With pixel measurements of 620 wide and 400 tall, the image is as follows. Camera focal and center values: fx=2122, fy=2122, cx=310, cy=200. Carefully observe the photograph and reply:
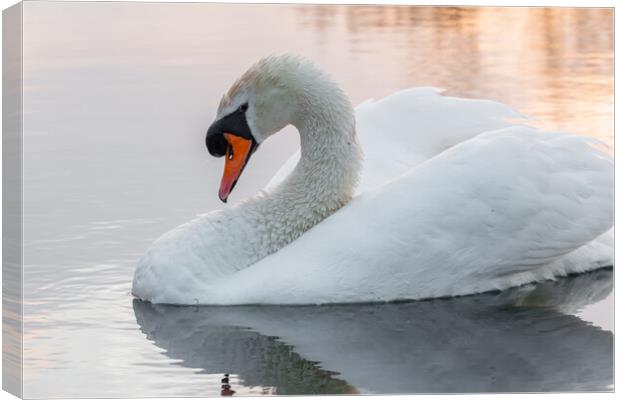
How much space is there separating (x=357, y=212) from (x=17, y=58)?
7.15 feet

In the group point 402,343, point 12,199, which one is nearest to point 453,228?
point 402,343

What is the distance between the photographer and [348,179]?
11781 mm

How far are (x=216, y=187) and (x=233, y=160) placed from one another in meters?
1.85

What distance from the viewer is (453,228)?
11266 mm

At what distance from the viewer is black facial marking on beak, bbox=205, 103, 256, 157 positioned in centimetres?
1156

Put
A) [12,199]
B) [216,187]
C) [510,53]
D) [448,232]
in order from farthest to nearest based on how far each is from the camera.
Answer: [216,187] < [510,53] < [448,232] < [12,199]

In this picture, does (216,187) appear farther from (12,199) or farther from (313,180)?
(12,199)

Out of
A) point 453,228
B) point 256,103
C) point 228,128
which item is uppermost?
point 256,103

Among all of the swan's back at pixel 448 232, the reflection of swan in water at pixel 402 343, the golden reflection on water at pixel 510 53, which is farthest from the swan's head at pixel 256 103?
the reflection of swan in water at pixel 402 343

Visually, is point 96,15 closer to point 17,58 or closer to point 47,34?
point 47,34

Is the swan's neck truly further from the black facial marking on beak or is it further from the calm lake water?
the calm lake water

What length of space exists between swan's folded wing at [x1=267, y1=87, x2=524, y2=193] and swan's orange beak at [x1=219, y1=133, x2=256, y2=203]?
0.89 metres

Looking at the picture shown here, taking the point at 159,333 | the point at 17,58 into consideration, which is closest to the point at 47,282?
the point at 159,333

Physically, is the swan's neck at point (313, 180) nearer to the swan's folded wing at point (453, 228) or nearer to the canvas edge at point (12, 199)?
the swan's folded wing at point (453, 228)
